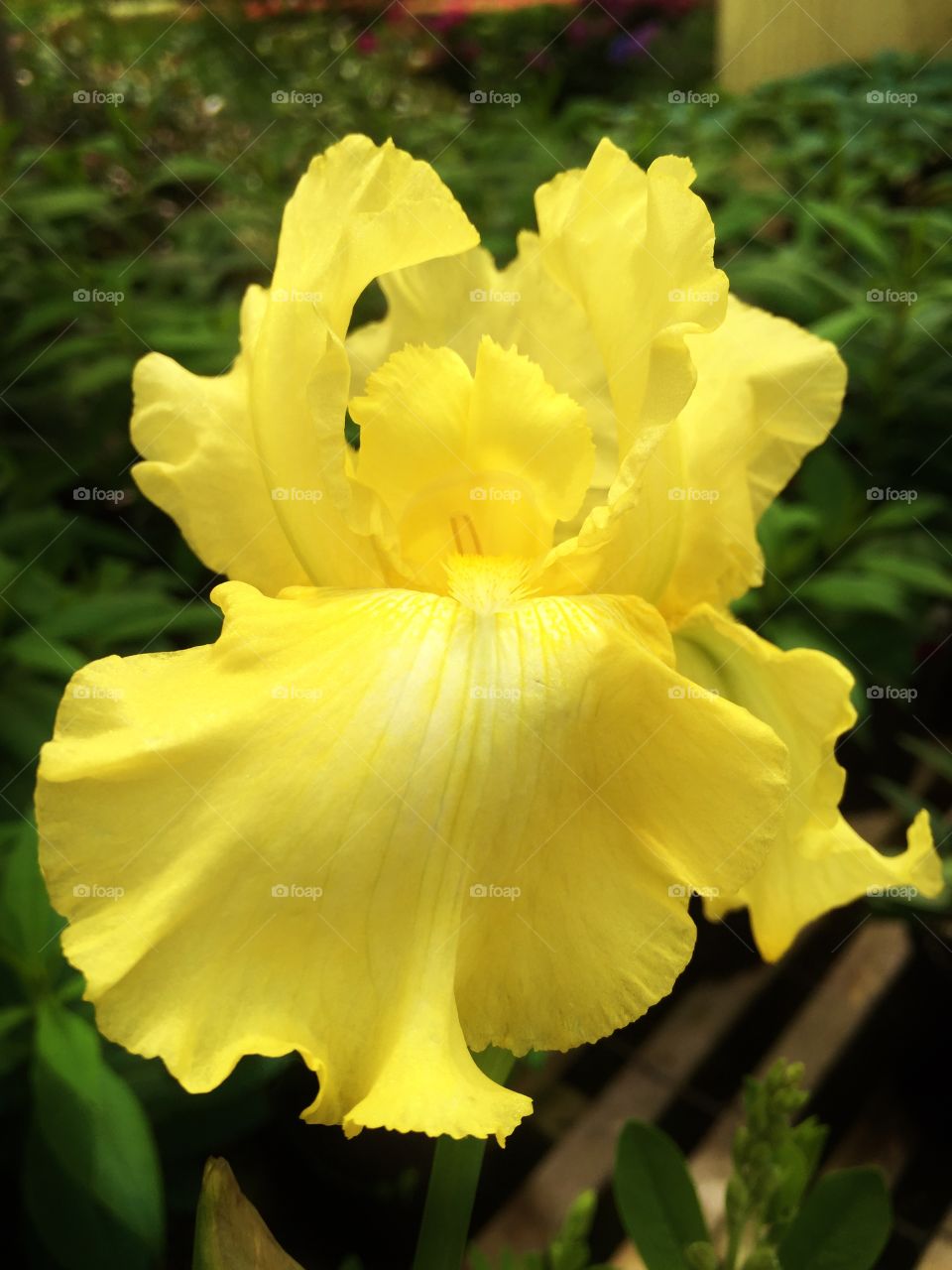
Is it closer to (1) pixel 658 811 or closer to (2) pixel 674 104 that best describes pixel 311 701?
(1) pixel 658 811

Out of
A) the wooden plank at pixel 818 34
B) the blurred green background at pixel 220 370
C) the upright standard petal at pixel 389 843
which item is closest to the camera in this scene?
the upright standard petal at pixel 389 843

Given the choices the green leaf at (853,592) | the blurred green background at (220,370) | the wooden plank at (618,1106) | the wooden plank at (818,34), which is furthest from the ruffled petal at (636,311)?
the wooden plank at (818,34)

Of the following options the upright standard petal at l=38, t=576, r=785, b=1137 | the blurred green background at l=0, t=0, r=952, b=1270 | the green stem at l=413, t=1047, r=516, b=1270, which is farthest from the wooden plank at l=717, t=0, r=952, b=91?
the green stem at l=413, t=1047, r=516, b=1270

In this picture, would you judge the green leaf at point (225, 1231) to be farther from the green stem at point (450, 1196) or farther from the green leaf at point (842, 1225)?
the green leaf at point (842, 1225)

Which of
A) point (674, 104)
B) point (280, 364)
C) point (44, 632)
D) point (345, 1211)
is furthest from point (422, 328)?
point (674, 104)

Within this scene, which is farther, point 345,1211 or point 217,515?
point 345,1211

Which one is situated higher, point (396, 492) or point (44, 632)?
point (396, 492)

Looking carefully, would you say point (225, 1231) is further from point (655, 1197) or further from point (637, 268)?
point (637, 268)
